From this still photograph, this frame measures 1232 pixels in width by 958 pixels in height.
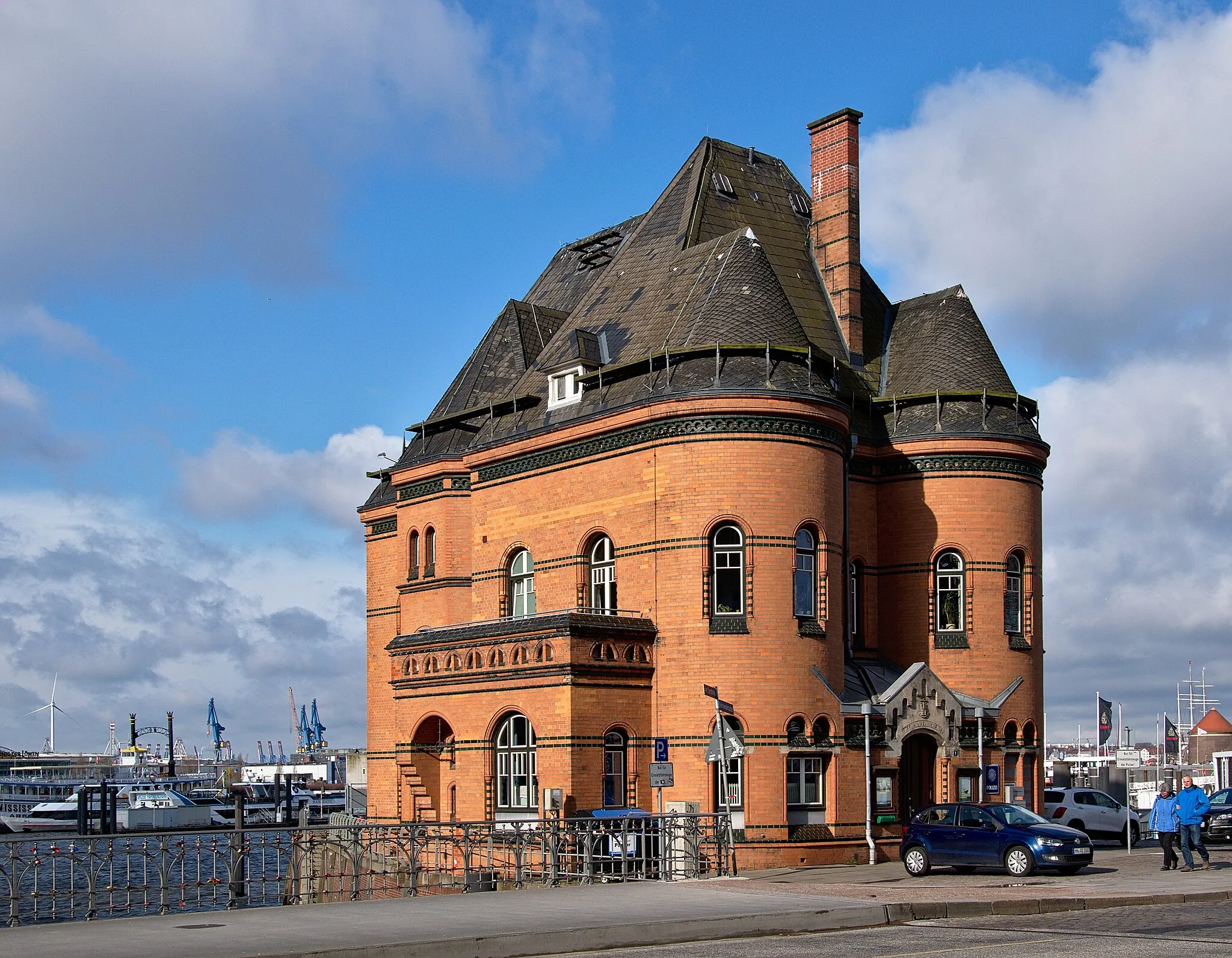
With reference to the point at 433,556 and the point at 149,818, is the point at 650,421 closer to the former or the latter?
the point at 433,556

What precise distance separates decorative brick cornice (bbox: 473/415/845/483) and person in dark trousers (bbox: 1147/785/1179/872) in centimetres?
1049

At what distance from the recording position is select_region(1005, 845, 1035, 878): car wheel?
90.5 feet

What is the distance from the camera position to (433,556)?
142 ft

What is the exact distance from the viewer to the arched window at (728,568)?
34.0m

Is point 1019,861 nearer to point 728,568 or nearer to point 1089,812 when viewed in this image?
point 728,568

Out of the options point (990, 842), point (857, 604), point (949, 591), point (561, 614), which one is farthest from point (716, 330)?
point (990, 842)

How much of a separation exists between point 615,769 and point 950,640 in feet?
32.3

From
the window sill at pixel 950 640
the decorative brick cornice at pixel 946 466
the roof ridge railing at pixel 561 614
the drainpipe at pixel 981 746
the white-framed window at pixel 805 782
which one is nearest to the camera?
the white-framed window at pixel 805 782

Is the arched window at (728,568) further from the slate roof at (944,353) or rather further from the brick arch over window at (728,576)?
the slate roof at (944,353)

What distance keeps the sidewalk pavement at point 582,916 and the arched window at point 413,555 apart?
18621 millimetres

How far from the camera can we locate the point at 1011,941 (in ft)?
61.3

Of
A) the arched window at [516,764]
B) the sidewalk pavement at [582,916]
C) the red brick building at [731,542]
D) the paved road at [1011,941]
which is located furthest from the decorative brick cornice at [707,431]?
the paved road at [1011,941]

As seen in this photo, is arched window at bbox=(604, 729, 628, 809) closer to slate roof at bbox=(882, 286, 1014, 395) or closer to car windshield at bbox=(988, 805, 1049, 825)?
car windshield at bbox=(988, 805, 1049, 825)

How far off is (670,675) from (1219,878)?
12012mm
